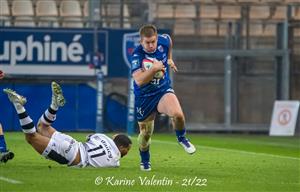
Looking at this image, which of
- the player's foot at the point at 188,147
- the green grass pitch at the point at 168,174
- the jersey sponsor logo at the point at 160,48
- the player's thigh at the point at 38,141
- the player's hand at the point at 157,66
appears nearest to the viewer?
the green grass pitch at the point at 168,174

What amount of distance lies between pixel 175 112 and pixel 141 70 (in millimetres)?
734

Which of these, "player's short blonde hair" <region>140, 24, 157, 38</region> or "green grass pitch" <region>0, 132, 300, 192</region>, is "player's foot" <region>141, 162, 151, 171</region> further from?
"player's short blonde hair" <region>140, 24, 157, 38</region>

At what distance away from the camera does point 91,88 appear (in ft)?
93.1

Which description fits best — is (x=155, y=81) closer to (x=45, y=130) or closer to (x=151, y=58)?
(x=151, y=58)

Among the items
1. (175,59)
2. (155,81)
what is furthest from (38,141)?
(175,59)

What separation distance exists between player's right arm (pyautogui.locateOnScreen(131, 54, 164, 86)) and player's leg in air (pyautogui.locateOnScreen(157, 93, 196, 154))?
1.54ft

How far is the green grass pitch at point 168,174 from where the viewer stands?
11.1 metres

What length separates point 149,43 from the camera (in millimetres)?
13000

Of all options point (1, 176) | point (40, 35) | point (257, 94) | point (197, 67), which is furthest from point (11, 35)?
point (1, 176)

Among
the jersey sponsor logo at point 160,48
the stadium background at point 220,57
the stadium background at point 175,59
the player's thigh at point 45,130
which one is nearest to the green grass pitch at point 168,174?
the player's thigh at point 45,130

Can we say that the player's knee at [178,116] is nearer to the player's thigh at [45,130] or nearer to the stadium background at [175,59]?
the player's thigh at [45,130]

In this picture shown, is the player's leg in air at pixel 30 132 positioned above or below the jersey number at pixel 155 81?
below

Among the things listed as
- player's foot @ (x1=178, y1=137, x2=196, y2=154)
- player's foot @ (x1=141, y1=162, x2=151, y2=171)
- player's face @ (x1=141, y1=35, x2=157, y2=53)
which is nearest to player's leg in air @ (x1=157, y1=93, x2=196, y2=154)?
player's foot @ (x1=178, y1=137, x2=196, y2=154)

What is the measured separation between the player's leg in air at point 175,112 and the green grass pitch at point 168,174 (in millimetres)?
435
